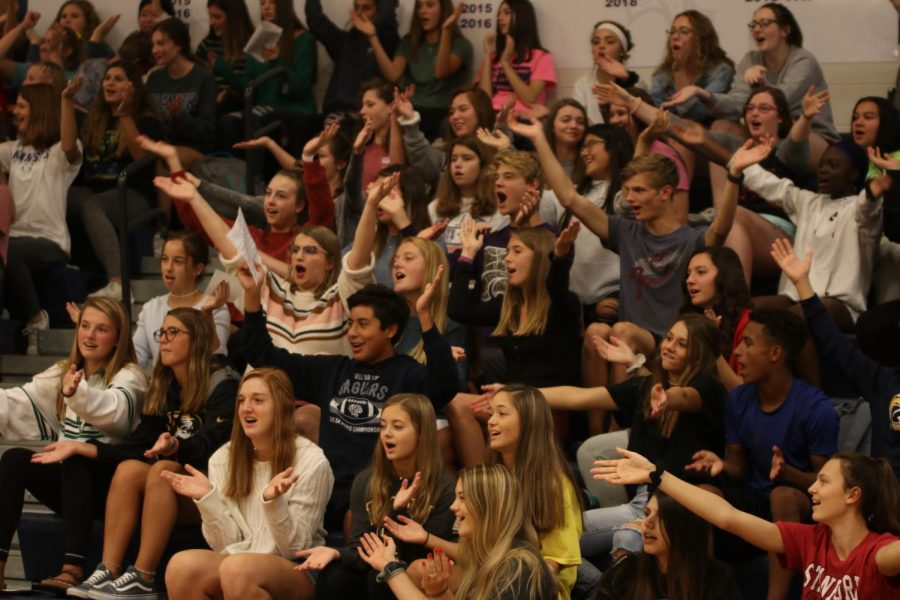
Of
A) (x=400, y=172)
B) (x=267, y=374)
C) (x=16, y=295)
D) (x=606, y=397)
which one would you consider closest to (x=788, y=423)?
(x=606, y=397)

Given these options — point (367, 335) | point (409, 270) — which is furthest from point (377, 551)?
point (409, 270)

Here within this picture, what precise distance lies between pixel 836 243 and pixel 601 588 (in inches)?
96.9

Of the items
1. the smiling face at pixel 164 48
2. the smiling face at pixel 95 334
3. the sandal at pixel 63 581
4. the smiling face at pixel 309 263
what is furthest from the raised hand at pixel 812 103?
the smiling face at pixel 164 48

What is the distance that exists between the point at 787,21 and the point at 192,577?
4.55 metres

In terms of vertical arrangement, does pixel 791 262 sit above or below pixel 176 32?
below

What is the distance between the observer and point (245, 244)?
22.7ft

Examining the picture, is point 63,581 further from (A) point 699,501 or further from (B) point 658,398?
(A) point 699,501

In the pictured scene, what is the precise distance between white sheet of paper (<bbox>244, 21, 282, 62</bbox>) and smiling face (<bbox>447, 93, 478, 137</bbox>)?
215cm

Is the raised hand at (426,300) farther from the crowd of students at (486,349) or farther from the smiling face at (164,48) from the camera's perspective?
the smiling face at (164,48)

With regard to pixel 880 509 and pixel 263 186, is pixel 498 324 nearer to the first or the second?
pixel 880 509

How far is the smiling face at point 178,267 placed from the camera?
7.02m

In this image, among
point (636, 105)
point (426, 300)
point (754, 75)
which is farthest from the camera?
point (754, 75)

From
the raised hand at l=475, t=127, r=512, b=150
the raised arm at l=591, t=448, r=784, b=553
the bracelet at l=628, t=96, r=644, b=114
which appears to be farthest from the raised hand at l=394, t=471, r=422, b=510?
the bracelet at l=628, t=96, r=644, b=114

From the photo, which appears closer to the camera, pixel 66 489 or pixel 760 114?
pixel 66 489
